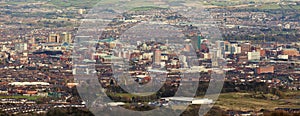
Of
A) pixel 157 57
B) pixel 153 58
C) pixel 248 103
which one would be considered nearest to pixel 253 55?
pixel 157 57

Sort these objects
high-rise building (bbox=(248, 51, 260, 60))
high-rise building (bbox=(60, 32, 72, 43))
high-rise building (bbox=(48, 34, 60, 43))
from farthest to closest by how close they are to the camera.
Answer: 1. high-rise building (bbox=(48, 34, 60, 43))
2. high-rise building (bbox=(60, 32, 72, 43))
3. high-rise building (bbox=(248, 51, 260, 60))

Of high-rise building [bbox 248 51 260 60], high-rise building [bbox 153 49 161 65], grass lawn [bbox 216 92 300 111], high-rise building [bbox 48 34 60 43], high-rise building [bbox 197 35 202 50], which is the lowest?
high-rise building [bbox 48 34 60 43]

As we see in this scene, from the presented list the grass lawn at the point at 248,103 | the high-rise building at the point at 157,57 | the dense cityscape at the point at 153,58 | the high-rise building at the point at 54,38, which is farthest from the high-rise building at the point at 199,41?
the grass lawn at the point at 248,103

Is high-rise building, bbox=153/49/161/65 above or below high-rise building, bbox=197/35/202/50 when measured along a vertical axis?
above

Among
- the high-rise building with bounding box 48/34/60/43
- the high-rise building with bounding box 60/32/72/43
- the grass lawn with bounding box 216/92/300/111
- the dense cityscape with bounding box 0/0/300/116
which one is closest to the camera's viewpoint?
the grass lawn with bounding box 216/92/300/111

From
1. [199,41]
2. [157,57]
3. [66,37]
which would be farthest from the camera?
[66,37]

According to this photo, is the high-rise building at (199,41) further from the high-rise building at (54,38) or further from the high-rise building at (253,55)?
the high-rise building at (54,38)

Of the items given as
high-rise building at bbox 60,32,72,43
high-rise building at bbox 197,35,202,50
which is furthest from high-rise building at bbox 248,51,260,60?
high-rise building at bbox 60,32,72,43

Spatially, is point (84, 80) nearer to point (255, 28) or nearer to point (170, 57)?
point (170, 57)

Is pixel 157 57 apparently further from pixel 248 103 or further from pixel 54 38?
pixel 248 103

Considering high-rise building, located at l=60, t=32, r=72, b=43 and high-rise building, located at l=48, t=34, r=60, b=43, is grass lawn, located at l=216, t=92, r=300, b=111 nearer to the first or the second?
high-rise building, located at l=60, t=32, r=72, b=43

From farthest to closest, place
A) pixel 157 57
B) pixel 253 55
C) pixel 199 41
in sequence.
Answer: pixel 199 41 < pixel 253 55 < pixel 157 57
